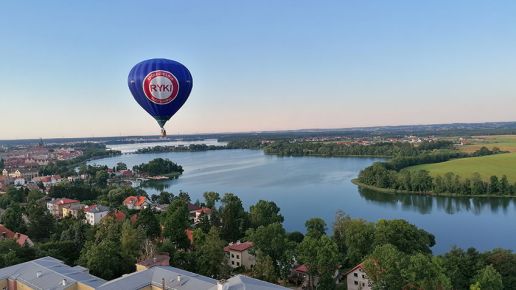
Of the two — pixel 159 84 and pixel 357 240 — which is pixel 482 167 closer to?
pixel 357 240

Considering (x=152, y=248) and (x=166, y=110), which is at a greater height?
(x=166, y=110)

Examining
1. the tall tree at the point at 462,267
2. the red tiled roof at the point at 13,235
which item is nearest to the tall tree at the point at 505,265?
the tall tree at the point at 462,267

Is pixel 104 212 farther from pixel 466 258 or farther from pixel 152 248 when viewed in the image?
pixel 466 258

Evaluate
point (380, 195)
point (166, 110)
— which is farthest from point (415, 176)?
point (166, 110)

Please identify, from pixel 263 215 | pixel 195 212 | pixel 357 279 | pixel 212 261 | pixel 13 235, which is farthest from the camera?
pixel 195 212

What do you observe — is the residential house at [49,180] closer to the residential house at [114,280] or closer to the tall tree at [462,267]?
the residential house at [114,280]

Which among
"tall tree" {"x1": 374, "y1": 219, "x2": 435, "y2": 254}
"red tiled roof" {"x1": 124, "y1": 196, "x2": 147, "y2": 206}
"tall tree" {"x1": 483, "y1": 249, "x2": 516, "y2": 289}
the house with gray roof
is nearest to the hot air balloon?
the house with gray roof

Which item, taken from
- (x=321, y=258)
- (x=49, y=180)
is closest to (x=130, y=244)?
(x=321, y=258)
